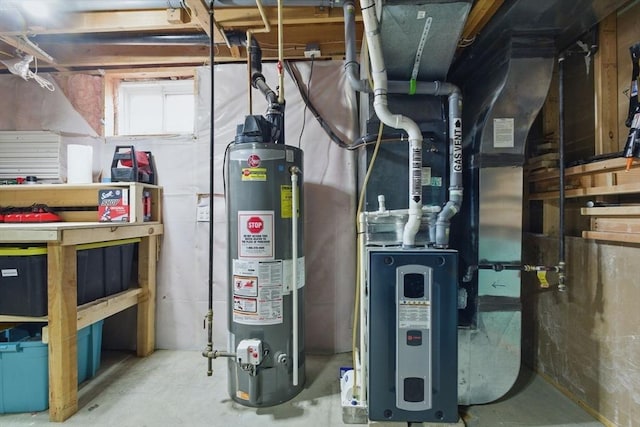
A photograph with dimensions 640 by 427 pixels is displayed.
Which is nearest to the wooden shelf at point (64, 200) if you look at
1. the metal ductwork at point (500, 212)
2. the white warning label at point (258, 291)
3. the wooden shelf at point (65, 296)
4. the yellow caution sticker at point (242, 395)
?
the wooden shelf at point (65, 296)

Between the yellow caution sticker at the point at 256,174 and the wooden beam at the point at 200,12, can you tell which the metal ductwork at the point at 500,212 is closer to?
the yellow caution sticker at the point at 256,174

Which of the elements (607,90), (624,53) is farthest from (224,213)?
(624,53)

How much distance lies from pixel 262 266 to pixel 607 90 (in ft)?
6.71

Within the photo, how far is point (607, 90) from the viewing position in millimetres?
1595

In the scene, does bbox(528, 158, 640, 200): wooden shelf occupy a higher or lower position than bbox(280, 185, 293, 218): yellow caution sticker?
higher

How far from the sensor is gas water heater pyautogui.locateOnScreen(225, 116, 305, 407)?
156 centimetres

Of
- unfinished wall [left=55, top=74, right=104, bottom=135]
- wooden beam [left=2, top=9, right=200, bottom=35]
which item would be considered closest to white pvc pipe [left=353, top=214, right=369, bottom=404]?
wooden beam [left=2, top=9, right=200, bottom=35]

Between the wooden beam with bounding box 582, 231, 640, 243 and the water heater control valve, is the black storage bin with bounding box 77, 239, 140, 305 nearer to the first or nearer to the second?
the water heater control valve

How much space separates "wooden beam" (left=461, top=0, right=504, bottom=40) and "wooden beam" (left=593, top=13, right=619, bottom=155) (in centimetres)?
66

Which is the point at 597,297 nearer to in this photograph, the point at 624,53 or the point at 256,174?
the point at 624,53

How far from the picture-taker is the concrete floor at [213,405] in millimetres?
1496

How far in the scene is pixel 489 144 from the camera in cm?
158

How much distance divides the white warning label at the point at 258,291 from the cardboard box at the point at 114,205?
0.96 m

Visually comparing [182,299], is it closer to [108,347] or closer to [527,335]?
[108,347]
